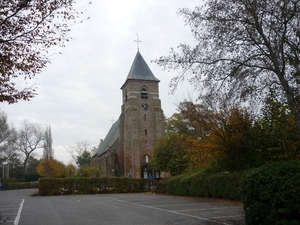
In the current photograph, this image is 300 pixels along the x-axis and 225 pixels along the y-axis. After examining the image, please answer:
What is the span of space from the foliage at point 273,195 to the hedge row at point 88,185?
25.0 m

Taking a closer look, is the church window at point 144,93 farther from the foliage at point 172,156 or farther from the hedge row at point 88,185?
the hedge row at point 88,185

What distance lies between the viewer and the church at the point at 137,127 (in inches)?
1916

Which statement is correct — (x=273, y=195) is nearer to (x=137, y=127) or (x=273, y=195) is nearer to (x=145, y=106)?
(x=137, y=127)

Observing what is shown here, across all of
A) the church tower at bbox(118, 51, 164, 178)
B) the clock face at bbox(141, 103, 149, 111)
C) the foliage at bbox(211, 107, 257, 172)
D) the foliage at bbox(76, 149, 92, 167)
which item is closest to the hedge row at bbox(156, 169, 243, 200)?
the foliage at bbox(211, 107, 257, 172)

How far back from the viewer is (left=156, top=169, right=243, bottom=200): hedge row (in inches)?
654

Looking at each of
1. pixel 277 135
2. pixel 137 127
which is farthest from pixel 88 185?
pixel 277 135

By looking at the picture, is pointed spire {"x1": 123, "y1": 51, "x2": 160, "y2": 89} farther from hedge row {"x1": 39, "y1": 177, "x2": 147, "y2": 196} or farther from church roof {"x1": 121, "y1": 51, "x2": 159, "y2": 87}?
hedge row {"x1": 39, "y1": 177, "x2": 147, "y2": 196}

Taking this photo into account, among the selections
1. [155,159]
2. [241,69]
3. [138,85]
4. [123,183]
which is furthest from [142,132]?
[241,69]

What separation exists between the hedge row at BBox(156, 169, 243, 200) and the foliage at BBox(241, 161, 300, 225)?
7271 mm

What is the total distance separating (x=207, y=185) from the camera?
19.3 meters

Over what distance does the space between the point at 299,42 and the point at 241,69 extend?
6.67ft

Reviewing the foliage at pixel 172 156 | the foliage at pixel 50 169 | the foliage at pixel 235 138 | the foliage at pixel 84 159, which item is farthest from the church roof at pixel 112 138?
the foliage at pixel 235 138

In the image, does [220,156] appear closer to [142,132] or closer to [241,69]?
[241,69]

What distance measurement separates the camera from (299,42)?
10.4 meters
